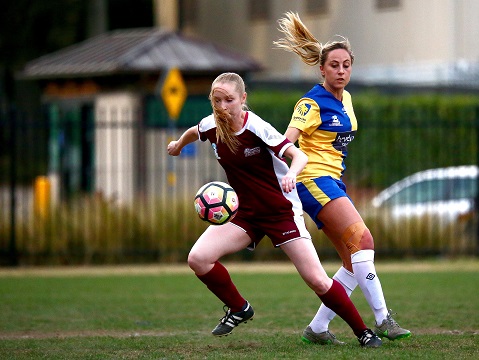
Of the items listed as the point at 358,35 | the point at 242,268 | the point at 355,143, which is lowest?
the point at 242,268

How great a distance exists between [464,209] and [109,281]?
6196mm

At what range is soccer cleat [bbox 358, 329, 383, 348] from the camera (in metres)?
7.16

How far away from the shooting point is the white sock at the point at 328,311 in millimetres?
7441

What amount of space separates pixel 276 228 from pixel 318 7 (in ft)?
67.0

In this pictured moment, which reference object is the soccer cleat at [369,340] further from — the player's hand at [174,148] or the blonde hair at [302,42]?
the blonde hair at [302,42]

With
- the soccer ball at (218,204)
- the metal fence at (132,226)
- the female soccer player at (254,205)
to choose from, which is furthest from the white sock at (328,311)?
the metal fence at (132,226)

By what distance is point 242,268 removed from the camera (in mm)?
15352

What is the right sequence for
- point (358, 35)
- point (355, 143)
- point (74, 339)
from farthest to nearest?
point (358, 35)
point (355, 143)
point (74, 339)

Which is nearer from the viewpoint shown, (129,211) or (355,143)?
(129,211)

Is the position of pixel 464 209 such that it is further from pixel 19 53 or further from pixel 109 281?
pixel 19 53

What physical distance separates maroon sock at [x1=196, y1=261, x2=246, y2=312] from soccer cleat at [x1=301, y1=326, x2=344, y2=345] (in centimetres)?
53

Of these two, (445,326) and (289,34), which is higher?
(289,34)

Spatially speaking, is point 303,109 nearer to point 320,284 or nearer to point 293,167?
point 293,167

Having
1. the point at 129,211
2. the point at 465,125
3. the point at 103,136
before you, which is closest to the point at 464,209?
the point at 465,125
